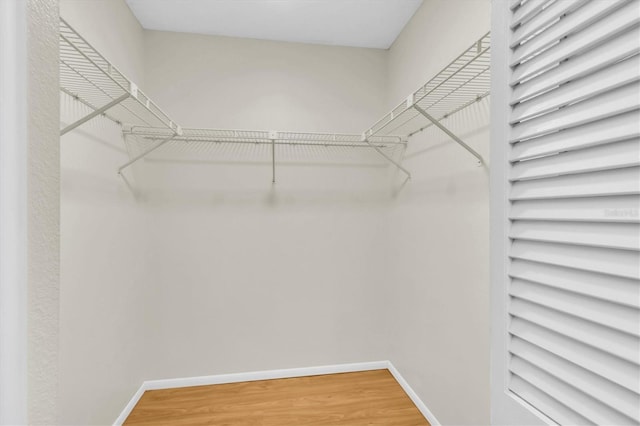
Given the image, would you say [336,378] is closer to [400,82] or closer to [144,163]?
[144,163]

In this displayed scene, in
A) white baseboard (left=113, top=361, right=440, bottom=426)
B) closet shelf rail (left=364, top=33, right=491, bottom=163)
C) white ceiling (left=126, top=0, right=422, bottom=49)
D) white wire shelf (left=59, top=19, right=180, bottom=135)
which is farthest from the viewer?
white baseboard (left=113, top=361, right=440, bottom=426)

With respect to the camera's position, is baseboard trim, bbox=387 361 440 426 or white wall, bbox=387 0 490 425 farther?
baseboard trim, bbox=387 361 440 426

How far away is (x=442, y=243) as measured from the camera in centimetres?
178

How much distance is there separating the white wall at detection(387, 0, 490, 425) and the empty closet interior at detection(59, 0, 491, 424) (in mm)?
13

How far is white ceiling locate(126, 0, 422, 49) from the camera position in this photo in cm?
196

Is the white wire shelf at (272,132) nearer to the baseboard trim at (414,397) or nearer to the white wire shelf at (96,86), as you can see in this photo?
the white wire shelf at (96,86)

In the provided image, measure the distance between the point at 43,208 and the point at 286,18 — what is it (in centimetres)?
205

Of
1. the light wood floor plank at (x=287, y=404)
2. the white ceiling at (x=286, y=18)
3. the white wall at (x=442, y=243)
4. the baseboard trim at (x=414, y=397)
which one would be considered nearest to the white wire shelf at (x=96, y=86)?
the white ceiling at (x=286, y=18)

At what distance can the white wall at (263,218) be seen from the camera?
224 centimetres

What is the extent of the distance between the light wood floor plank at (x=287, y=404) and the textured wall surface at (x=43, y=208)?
1650 millimetres

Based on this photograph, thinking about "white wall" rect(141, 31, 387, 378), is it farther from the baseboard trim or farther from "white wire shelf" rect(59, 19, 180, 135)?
"white wire shelf" rect(59, 19, 180, 135)

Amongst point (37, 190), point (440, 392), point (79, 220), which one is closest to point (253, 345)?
point (440, 392)

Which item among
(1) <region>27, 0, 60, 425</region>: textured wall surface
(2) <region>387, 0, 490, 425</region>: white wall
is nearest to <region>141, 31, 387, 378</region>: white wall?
(2) <region>387, 0, 490, 425</region>: white wall

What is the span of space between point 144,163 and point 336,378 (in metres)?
2.01
